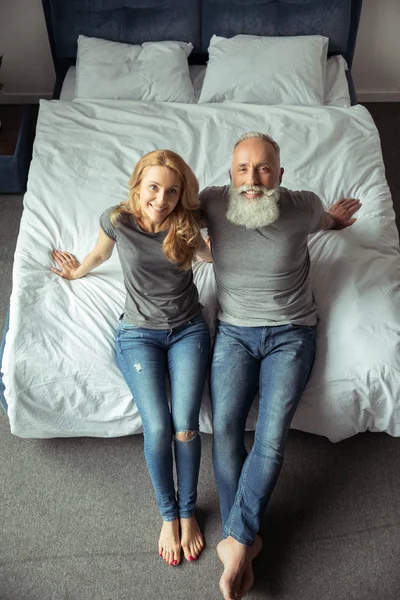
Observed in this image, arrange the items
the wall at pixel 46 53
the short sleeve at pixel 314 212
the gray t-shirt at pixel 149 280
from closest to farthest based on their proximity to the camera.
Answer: the gray t-shirt at pixel 149 280
the short sleeve at pixel 314 212
the wall at pixel 46 53

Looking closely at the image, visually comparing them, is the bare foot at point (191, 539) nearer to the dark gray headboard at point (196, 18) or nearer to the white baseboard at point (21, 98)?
the dark gray headboard at point (196, 18)

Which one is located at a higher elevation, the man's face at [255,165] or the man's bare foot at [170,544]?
the man's face at [255,165]

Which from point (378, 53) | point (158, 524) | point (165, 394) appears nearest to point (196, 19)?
point (378, 53)

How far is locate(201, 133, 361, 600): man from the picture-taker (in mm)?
2029

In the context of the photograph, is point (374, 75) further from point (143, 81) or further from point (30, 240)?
point (30, 240)

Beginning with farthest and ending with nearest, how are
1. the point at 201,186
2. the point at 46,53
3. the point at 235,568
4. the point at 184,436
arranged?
the point at 46,53 < the point at 201,186 < the point at 184,436 < the point at 235,568

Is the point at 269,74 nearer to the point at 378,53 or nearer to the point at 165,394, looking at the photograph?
the point at 378,53

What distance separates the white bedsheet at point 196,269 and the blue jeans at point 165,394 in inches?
4.5

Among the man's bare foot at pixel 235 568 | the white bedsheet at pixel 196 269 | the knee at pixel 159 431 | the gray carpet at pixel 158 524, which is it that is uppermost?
the white bedsheet at pixel 196 269

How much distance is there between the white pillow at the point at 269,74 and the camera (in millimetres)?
3049

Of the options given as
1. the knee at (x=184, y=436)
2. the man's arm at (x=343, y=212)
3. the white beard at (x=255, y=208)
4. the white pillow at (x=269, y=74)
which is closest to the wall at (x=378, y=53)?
the white pillow at (x=269, y=74)

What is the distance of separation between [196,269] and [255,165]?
0.50 metres

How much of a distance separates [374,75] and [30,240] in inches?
88.2

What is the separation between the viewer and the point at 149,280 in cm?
212
